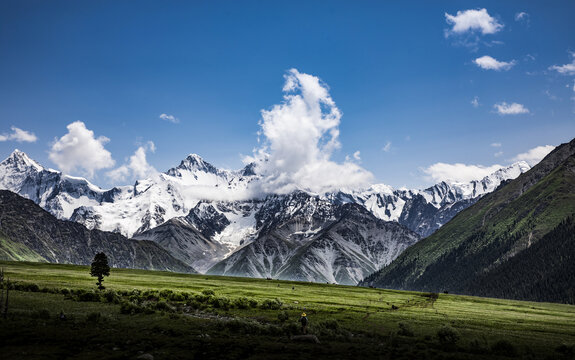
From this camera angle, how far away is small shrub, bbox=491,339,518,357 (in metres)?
45.6

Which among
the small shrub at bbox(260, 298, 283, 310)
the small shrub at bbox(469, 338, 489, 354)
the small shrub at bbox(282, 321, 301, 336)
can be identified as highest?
the small shrub at bbox(282, 321, 301, 336)

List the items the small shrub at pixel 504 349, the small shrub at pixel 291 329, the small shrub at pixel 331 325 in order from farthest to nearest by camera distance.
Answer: the small shrub at pixel 331 325 → the small shrub at pixel 291 329 → the small shrub at pixel 504 349

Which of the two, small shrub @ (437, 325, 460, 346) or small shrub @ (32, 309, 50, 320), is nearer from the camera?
small shrub @ (32, 309, 50, 320)

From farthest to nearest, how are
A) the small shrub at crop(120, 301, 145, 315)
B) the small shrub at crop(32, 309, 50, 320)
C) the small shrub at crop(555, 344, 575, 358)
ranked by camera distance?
the small shrub at crop(120, 301, 145, 315) → the small shrub at crop(32, 309, 50, 320) → the small shrub at crop(555, 344, 575, 358)

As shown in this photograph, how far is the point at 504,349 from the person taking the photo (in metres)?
47.3

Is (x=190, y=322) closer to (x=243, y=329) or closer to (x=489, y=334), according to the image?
(x=243, y=329)

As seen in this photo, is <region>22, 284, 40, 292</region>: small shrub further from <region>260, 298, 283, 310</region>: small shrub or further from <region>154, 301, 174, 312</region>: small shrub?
<region>260, 298, 283, 310</region>: small shrub

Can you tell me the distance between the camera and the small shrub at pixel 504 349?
150 feet

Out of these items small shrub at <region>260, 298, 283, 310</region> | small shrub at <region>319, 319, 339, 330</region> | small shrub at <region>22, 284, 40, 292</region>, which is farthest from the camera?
small shrub at <region>260, 298, 283, 310</region>

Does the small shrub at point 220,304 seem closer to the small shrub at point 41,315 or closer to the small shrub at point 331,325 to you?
the small shrub at point 331,325

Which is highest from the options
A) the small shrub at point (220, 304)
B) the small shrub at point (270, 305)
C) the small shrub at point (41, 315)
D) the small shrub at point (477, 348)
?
the small shrub at point (41, 315)

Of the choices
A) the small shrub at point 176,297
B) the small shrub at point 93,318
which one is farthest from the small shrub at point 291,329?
the small shrub at point 176,297

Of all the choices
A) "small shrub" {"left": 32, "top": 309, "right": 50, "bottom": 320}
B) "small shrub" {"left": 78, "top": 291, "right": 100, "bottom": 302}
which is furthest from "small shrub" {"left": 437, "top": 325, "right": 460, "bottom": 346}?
"small shrub" {"left": 78, "top": 291, "right": 100, "bottom": 302}

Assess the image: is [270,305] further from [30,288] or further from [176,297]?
[30,288]
